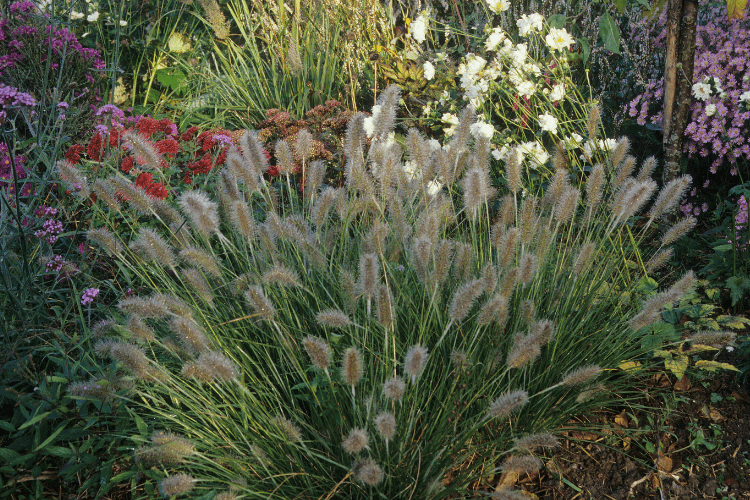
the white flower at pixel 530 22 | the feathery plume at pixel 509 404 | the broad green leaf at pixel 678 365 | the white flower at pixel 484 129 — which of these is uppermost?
the white flower at pixel 530 22

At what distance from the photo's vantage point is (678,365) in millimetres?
2422

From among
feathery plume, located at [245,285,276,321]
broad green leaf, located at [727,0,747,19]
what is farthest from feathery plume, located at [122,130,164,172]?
broad green leaf, located at [727,0,747,19]

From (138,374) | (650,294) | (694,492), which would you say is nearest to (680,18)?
(650,294)

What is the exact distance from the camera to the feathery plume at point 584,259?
2254 mm

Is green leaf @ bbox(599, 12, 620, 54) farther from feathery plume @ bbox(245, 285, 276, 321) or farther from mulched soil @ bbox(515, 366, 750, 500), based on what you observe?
feathery plume @ bbox(245, 285, 276, 321)

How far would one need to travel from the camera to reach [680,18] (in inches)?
129

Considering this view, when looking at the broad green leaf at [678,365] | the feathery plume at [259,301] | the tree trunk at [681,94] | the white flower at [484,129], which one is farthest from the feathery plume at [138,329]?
the tree trunk at [681,94]

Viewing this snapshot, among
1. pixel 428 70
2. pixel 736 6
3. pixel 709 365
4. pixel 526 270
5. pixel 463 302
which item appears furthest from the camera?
pixel 428 70

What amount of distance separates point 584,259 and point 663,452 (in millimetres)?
831

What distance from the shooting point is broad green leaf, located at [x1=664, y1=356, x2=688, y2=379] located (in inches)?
94.9

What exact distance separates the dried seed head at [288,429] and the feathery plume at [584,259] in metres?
1.17

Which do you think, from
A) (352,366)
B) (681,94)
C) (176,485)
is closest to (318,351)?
(352,366)

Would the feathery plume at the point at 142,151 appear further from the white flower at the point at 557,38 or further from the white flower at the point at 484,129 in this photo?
the white flower at the point at 557,38

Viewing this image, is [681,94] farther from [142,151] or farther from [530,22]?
[142,151]
